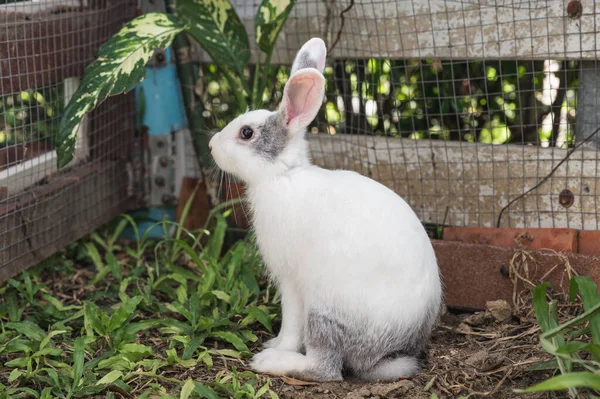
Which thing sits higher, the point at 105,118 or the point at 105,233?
the point at 105,118

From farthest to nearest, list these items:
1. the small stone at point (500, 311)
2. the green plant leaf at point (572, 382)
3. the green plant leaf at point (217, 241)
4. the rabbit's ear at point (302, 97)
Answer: the green plant leaf at point (217, 241) < the small stone at point (500, 311) < the rabbit's ear at point (302, 97) < the green plant leaf at point (572, 382)


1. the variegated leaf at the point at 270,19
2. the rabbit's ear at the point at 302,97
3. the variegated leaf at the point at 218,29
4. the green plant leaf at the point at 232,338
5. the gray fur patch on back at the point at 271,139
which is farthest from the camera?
the variegated leaf at the point at 218,29

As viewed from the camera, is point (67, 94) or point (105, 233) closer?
point (67, 94)

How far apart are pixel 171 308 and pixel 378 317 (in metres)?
1.08

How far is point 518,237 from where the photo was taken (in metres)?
3.78

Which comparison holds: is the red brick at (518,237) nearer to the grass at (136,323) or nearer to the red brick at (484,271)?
the red brick at (484,271)

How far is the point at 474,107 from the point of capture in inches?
180

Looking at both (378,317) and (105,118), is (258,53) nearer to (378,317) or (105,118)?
(105,118)

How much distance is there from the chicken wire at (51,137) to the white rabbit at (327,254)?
115 centimetres

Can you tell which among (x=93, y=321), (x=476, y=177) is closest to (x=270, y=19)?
(x=476, y=177)

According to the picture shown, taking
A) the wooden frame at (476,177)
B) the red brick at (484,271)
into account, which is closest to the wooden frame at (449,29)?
the wooden frame at (476,177)

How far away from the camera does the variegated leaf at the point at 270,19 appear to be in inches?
155

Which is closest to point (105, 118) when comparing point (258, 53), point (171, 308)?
point (258, 53)

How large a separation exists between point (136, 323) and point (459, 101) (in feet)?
7.15
